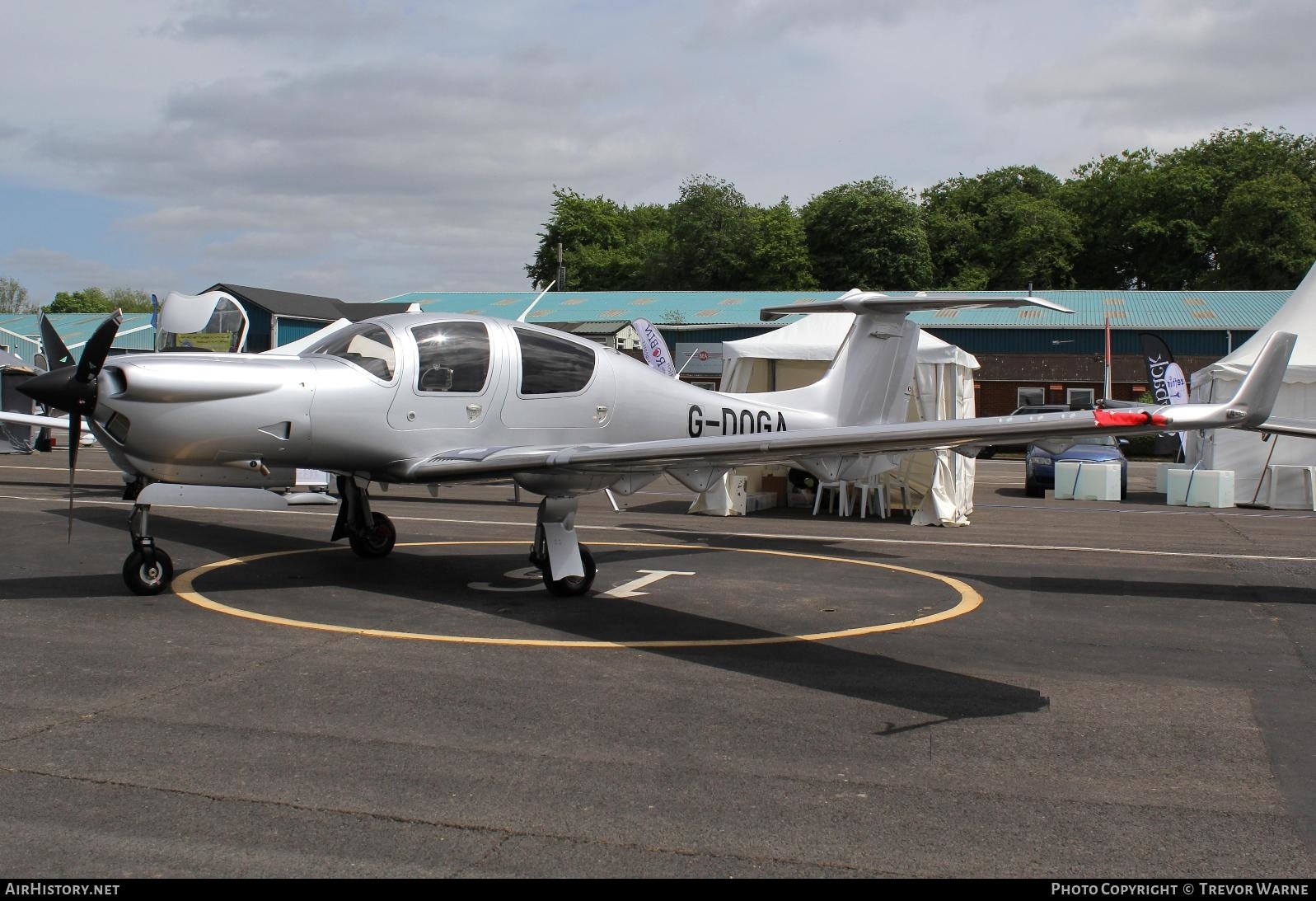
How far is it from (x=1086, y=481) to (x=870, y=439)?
17.8 m

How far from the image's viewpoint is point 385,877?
4133 millimetres

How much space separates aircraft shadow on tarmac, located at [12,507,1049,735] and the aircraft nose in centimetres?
212

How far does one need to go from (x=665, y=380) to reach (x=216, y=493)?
502cm

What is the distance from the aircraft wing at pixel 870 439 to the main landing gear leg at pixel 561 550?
0.63 m

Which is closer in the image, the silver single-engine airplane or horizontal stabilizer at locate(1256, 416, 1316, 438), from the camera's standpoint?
the silver single-engine airplane

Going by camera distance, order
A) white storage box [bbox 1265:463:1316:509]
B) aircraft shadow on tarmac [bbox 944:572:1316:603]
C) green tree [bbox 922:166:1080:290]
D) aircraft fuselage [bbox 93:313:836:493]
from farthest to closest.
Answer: green tree [bbox 922:166:1080:290], white storage box [bbox 1265:463:1316:509], aircraft shadow on tarmac [bbox 944:572:1316:603], aircraft fuselage [bbox 93:313:836:493]

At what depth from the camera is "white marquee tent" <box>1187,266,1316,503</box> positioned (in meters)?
21.6

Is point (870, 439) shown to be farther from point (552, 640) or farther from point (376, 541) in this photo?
point (376, 541)

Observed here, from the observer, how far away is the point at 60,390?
870 cm

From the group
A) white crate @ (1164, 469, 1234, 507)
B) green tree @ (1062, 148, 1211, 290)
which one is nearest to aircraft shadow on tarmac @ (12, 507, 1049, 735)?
white crate @ (1164, 469, 1234, 507)

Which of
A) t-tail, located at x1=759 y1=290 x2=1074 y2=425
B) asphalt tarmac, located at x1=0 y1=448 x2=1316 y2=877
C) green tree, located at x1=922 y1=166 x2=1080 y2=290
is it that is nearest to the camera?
asphalt tarmac, located at x1=0 y1=448 x2=1316 y2=877

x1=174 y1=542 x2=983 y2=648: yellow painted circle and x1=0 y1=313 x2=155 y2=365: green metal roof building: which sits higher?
→ x1=0 y1=313 x2=155 y2=365: green metal roof building

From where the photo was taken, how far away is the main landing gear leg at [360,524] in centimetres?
1221

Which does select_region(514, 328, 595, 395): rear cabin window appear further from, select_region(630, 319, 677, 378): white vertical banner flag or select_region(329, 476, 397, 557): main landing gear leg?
select_region(630, 319, 677, 378): white vertical banner flag
